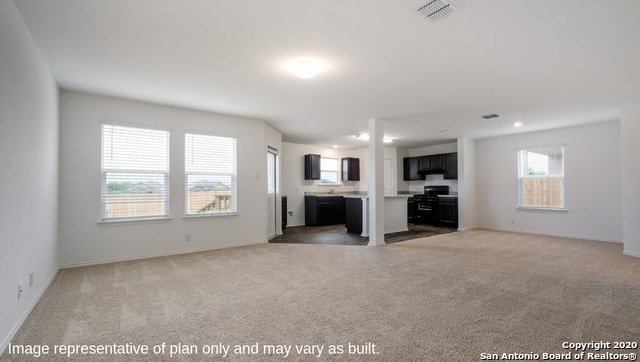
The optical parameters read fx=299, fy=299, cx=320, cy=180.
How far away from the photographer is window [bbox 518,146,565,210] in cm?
689

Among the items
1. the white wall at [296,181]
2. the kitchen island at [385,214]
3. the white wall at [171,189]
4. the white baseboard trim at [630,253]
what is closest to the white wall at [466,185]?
the kitchen island at [385,214]

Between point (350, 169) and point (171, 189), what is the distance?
612cm

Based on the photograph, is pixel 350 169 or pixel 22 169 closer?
pixel 22 169

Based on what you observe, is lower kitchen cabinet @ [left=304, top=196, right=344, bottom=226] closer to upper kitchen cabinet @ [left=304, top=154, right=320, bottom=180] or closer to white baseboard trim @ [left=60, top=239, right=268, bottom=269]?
upper kitchen cabinet @ [left=304, top=154, right=320, bottom=180]

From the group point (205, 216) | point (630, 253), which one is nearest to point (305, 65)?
point (205, 216)

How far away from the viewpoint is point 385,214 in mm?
7375

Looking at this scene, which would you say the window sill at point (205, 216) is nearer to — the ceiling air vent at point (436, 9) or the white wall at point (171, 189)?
the white wall at point (171, 189)

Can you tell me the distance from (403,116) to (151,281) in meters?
4.89

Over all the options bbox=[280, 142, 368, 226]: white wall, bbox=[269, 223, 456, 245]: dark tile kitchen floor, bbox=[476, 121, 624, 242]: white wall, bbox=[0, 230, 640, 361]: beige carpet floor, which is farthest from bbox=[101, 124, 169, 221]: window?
bbox=[476, 121, 624, 242]: white wall

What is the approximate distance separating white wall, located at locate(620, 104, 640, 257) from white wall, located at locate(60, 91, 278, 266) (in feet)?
20.9

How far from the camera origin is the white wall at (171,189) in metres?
4.24

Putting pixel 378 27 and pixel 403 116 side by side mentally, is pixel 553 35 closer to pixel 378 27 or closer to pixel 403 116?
pixel 378 27

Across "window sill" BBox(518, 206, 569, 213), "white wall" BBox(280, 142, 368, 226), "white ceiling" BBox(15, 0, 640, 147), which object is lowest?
"window sill" BBox(518, 206, 569, 213)

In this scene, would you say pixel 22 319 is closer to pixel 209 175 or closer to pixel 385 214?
pixel 209 175
